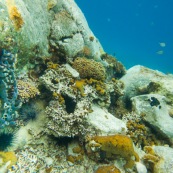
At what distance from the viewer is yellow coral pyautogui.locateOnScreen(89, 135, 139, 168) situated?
6898mm

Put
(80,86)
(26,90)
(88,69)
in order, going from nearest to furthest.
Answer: (26,90) → (80,86) → (88,69)

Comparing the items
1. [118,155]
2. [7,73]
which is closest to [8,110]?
[7,73]

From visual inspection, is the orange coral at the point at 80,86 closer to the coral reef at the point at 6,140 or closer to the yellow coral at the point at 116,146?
the yellow coral at the point at 116,146

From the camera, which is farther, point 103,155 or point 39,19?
point 39,19

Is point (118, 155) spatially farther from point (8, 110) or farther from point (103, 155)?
point (8, 110)

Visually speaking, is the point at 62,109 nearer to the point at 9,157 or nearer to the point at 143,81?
the point at 9,157

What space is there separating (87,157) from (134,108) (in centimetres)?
364

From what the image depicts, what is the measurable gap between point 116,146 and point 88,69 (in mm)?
3191

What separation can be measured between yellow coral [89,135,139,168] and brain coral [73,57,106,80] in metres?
2.59

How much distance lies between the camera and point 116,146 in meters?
6.89

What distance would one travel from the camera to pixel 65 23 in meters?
9.84

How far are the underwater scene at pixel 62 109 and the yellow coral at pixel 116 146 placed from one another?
0.09 feet

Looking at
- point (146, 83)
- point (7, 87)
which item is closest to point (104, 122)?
point (7, 87)

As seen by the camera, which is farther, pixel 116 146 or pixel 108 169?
pixel 116 146
